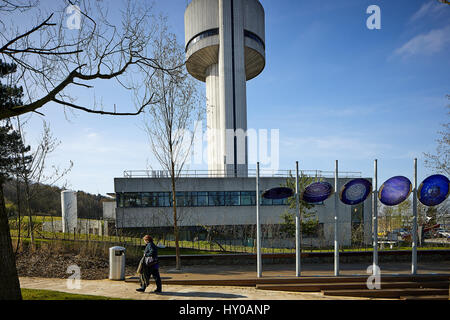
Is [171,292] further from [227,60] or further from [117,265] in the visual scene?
[227,60]

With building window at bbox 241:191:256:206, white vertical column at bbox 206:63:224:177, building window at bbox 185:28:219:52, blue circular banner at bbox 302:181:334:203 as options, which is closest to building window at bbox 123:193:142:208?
building window at bbox 241:191:256:206

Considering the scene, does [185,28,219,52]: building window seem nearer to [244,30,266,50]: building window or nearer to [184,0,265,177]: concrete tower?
[184,0,265,177]: concrete tower

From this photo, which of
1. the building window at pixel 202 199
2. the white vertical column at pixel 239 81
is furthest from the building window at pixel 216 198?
the white vertical column at pixel 239 81

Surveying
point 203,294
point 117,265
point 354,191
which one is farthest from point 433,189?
point 117,265

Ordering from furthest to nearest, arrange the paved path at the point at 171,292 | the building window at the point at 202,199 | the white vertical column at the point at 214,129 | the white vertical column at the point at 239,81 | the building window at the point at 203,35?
the building window at the point at 203,35 < the white vertical column at the point at 214,129 < the white vertical column at the point at 239,81 < the building window at the point at 202,199 < the paved path at the point at 171,292

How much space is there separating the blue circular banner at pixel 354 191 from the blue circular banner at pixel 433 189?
2.30 meters

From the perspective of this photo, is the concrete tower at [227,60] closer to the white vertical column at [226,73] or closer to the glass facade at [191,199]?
the white vertical column at [226,73]

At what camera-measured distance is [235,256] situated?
44.0ft

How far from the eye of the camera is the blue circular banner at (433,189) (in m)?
11.3

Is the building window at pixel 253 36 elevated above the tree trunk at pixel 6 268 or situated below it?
above
